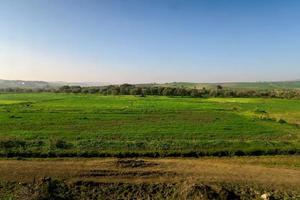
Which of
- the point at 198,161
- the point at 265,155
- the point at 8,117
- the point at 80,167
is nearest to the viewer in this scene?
the point at 80,167

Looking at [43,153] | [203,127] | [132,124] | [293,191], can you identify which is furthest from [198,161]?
[132,124]

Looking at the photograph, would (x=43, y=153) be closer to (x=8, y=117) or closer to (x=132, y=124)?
(x=132, y=124)

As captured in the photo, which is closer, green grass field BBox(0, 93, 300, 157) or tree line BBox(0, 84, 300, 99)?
green grass field BBox(0, 93, 300, 157)

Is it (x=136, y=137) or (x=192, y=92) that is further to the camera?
(x=192, y=92)

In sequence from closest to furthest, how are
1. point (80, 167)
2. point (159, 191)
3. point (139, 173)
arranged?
point (159, 191) → point (139, 173) → point (80, 167)

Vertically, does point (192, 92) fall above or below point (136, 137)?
above

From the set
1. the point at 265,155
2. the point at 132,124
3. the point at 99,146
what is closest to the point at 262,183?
the point at 265,155

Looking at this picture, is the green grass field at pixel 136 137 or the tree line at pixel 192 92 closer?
the green grass field at pixel 136 137

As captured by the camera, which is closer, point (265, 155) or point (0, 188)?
point (0, 188)

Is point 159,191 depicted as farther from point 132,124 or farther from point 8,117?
point 8,117
